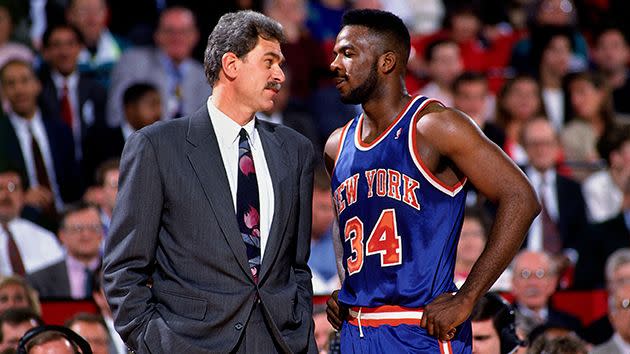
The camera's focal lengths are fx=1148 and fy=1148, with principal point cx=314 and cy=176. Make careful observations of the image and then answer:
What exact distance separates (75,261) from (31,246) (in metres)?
0.56

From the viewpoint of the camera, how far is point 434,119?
441cm

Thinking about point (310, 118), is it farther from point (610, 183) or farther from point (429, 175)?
point (429, 175)

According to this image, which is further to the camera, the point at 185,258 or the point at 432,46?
the point at 432,46

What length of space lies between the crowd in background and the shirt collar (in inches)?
84.9

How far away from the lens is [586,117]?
11.4m

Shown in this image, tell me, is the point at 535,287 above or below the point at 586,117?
below

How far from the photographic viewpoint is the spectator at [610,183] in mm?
10000

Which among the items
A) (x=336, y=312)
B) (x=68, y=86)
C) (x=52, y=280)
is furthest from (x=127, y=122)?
(x=336, y=312)

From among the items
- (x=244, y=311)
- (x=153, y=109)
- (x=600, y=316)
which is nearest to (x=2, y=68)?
(x=153, y=109)

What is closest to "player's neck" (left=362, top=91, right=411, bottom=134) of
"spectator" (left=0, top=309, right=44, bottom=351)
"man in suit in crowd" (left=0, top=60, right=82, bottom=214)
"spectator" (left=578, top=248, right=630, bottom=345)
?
"spectator" (left=0, top=309, right=44, bottom=351)

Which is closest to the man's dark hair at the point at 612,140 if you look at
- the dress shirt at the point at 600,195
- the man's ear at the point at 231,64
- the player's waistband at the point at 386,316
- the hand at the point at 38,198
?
the dress shirt at the point at 600,195

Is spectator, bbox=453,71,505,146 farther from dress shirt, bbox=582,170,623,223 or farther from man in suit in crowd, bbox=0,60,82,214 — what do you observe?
man in suit in crowd, bbox=0,60,82,214

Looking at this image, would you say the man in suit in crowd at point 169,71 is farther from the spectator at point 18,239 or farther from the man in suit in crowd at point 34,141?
the spectator at point 18,239

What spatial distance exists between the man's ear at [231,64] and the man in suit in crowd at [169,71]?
18.0 ft
